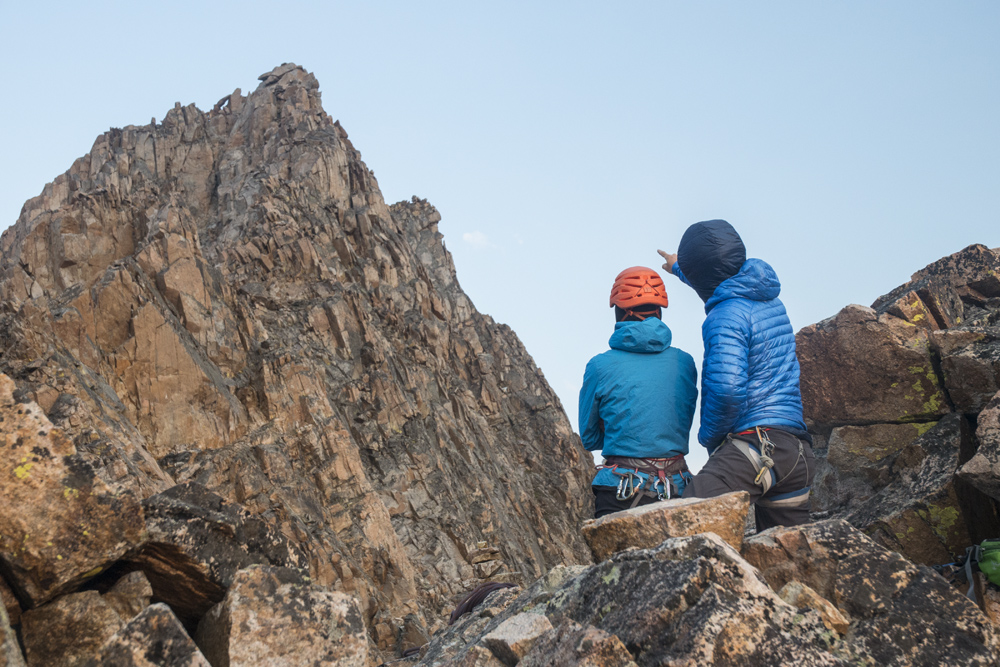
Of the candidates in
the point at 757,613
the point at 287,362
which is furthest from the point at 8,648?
the point at 287,362

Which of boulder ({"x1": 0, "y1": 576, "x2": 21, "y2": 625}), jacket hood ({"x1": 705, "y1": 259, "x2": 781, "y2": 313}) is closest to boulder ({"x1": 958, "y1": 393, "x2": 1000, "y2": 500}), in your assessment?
jacket hood ({"x1": 705, "y1": 259, "x2": 781, "y2": 313})

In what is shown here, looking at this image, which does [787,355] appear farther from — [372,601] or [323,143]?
[323,143]

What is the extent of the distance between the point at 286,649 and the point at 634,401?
393cm

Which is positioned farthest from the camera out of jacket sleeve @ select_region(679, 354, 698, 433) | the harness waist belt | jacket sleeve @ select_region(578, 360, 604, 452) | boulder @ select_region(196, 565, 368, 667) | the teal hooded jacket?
jacket sleeve @ select_region(578, 360, 604, 452)

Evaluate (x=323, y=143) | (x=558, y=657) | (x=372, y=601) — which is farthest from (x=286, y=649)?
(x=323, y=143)

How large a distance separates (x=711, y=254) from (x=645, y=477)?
Result: 2.33m

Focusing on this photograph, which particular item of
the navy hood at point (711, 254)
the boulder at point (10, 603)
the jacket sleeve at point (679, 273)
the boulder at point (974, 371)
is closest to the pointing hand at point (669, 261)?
the jacket sleeve at point (679, 273)

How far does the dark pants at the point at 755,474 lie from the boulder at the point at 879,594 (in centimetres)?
77

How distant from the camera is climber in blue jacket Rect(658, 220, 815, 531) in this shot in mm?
6039

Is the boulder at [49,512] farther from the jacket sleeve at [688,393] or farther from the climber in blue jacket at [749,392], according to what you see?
the jacket sleeve at [688,393]

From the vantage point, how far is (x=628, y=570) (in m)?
4.57

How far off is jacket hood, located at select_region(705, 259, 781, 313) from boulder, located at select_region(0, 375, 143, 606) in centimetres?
538

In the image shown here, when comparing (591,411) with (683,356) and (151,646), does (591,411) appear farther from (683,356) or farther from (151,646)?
(151,646)

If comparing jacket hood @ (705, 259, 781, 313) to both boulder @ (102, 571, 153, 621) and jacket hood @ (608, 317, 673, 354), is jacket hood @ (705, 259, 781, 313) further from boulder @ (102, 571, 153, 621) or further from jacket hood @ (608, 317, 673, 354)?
boulder @ (102, 571, 153, 621)
